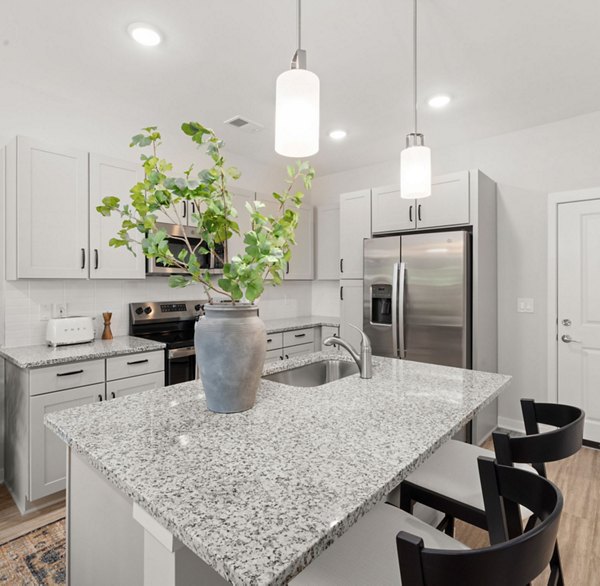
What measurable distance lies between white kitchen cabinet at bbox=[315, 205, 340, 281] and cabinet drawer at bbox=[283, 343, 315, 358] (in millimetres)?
882

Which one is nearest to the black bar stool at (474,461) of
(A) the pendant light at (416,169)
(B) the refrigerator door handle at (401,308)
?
(A) the pendant light at (416,169)

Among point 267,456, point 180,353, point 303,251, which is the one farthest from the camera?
point 303,251

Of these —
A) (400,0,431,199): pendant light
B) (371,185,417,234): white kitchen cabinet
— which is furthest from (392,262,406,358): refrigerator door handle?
(400,0,431,199): pendant light

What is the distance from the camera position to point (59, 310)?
9.75 feet

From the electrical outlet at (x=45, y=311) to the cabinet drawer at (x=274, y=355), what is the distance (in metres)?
1.80

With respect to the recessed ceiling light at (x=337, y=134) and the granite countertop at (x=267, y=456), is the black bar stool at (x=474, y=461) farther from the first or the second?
the recessed ceiling light at (x=337, y=134)

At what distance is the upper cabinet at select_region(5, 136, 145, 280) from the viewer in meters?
2.55

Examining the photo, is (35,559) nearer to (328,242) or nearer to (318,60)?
(318,60)

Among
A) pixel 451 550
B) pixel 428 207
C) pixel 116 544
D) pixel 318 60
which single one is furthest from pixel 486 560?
pixel 428 207

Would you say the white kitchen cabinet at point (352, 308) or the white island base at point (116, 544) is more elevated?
the white kitchen cabinet at point (352, 308)

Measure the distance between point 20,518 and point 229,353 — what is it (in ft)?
6.83

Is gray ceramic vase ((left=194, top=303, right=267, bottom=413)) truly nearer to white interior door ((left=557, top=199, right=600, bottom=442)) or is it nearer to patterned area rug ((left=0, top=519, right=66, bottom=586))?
patterned area rug ((left=0, top=519, right=66, bottom=586))

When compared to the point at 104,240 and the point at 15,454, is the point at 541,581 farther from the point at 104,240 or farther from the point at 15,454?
the point at 104,240

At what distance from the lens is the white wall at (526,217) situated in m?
3.36
